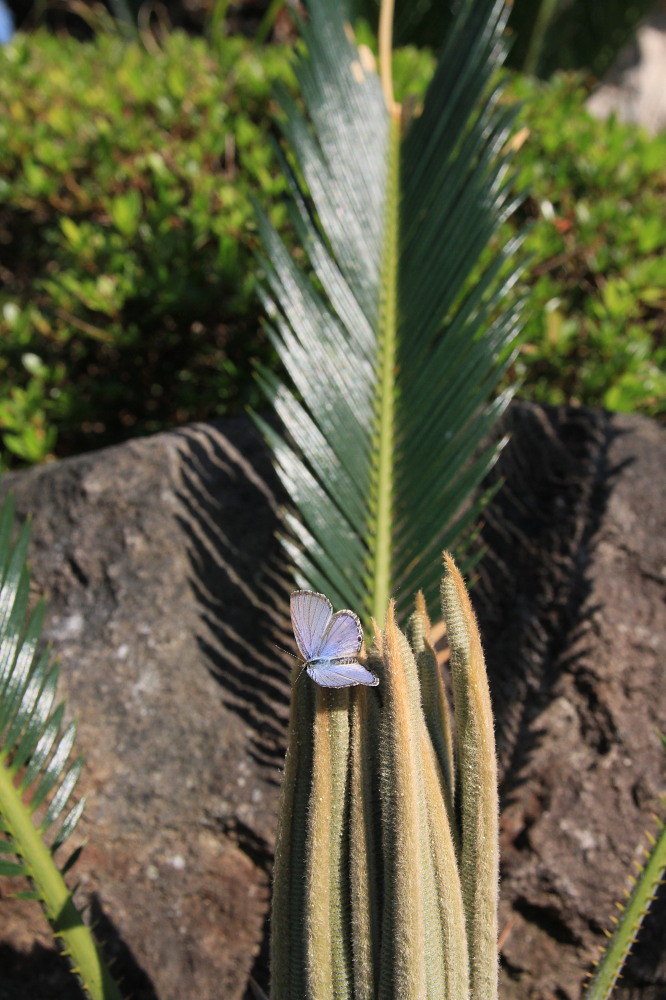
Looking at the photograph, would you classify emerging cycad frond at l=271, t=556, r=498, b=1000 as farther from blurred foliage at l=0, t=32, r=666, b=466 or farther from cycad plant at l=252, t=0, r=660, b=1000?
blurred foliage at l=0, t=32, r=666, b=466

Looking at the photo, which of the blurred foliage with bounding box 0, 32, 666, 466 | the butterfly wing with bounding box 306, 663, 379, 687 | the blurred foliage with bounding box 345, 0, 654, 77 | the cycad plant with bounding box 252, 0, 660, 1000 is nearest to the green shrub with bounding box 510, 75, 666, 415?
the blurred foliage with bounding box 0, 32, 666, 466

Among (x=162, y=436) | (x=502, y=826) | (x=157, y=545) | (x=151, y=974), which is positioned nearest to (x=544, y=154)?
(x=162, y=436)

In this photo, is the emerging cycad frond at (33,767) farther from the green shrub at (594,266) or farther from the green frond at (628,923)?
the green shrub at (594,266)

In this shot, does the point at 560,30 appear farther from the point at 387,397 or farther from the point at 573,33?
the point at 387,397

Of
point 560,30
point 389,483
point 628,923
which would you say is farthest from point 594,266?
point 560,30

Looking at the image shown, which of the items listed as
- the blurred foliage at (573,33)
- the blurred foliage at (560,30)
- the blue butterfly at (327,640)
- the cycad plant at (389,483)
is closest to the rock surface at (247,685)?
the cycad plant at (389,483)

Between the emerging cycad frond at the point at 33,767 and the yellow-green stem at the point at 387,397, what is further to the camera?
the yellow-green stem at the point at 387,397

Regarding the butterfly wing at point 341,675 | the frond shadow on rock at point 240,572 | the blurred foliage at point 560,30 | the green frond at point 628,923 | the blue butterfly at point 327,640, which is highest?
the blurred foliage at point 560,30
